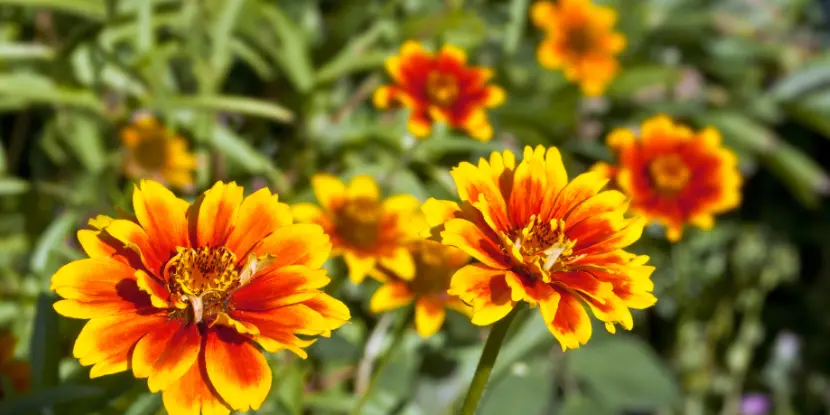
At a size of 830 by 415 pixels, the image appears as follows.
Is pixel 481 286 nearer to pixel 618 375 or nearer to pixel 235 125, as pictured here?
pixel 618 375

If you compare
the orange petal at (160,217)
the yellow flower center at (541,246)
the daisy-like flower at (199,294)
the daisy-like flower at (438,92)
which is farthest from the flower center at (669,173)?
the orange petal at (160,217)

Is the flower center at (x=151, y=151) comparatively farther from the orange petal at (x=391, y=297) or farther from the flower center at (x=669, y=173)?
the flower center at (x=669, y=173)

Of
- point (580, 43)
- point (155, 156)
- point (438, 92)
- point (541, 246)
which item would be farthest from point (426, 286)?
point (580, 43)

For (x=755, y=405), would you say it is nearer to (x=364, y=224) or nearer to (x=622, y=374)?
(x=622, y=374)

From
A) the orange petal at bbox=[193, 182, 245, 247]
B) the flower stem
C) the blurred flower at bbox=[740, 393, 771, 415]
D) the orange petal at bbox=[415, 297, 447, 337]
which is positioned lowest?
the blurred flower at bbox=[740, 393, 771, 415]

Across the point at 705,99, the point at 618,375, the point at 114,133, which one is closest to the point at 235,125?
the point at 114,133

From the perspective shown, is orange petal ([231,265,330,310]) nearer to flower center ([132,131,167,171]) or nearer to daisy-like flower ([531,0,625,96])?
flower center ([132,131,167,171])

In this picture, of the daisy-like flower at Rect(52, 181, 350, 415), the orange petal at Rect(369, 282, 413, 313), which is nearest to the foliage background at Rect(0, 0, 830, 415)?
the orange petal at Rect(369, 282, 413, 313)
